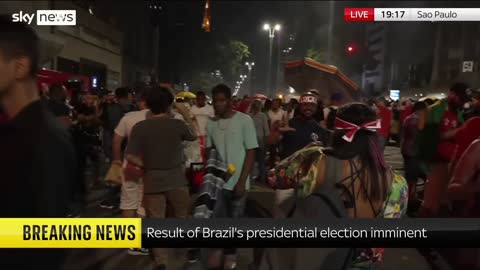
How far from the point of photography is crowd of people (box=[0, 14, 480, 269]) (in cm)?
155

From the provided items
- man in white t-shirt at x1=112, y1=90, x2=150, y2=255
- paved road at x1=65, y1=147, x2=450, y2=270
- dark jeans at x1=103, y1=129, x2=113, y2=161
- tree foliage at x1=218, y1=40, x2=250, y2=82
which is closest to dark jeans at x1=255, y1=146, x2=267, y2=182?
dark jeans at x1=103, y1=129, x2=113, y2=161

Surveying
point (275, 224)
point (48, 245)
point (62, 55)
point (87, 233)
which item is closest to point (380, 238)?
point (275, 224)

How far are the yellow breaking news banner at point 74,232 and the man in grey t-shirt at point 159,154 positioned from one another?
11.1 ft

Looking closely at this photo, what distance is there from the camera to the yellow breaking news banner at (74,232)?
1.36 metres

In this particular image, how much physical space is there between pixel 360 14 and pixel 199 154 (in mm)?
4435

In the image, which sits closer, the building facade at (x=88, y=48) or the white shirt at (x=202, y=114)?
the white shirt at (x=202, y=114)

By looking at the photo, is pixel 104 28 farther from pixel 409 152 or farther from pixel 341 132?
pixel 341 132

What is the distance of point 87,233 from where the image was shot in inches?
54.1

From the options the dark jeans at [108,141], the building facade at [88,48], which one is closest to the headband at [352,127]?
the dark jeans at [108,141]

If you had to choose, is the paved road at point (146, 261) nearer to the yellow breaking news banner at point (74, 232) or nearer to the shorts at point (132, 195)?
the shorts at point (132, 195)

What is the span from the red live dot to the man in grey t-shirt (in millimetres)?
1861

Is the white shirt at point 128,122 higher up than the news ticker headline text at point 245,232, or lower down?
higher up
